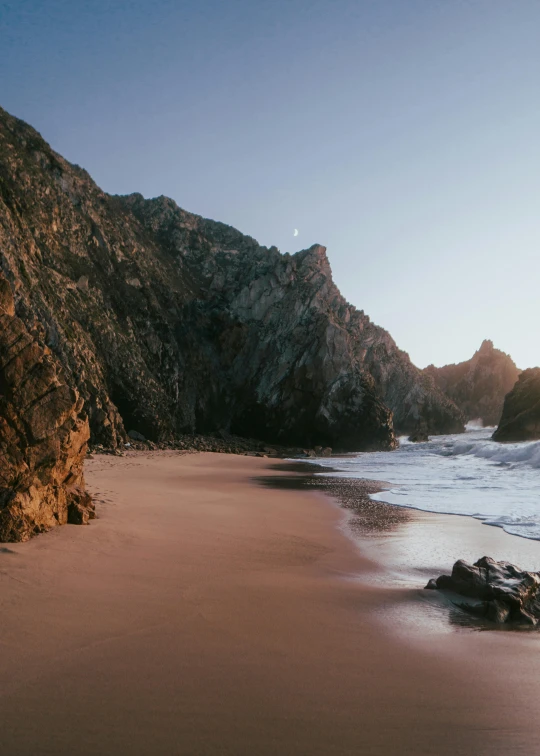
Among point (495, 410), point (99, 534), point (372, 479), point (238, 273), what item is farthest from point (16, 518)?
point (495, 410)

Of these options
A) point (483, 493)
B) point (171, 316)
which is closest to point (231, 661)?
point (483, 493)

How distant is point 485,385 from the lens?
10962cm

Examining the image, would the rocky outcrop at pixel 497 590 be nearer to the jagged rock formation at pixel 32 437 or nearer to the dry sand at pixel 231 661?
the dry sand at pixel 231 661

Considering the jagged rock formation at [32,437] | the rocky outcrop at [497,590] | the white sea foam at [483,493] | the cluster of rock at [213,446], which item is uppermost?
the jagged rock formation at [32,437]

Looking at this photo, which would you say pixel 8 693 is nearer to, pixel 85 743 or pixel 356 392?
pixel 85 743

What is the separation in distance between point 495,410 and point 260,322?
259 ft

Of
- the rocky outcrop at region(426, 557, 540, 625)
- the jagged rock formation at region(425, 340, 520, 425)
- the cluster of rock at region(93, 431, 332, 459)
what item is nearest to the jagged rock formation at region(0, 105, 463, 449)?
the cluster of rock at region(93, 431, 332, 459)

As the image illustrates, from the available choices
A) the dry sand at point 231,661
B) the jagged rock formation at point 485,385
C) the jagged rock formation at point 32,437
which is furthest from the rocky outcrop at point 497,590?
the jagged rock formation at point 485,385

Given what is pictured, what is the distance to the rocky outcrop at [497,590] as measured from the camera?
410cm

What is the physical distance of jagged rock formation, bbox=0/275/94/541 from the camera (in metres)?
5.14

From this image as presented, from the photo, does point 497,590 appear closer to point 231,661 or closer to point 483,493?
point 231,661

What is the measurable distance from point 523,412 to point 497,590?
52.7m

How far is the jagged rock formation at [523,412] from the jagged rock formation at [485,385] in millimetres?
50446

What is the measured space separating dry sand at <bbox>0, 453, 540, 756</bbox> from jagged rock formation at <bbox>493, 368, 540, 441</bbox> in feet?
167
